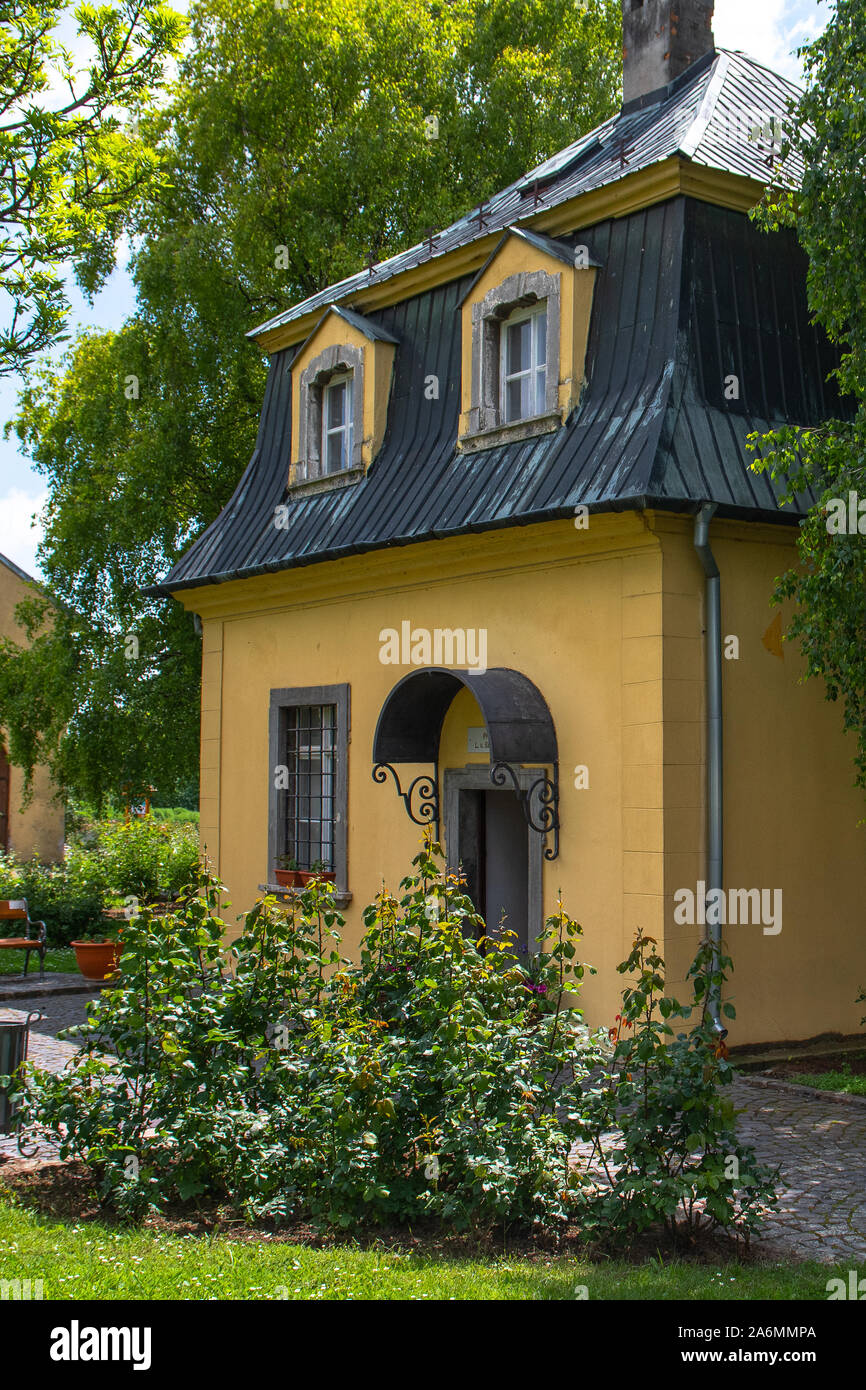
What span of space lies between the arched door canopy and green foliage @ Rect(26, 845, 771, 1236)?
2.92 meters

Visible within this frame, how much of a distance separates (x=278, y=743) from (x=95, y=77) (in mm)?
6954

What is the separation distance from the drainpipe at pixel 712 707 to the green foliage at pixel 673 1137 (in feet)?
11.0

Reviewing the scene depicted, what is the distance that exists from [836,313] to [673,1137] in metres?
5.42

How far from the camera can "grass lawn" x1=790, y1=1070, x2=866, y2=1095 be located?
28.7 feet

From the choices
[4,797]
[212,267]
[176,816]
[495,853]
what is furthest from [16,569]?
[495,853]

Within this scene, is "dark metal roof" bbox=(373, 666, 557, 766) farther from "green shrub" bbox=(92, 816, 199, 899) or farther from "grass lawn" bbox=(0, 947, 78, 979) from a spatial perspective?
"green shrub" bbox=(92, 816, 199, 899)

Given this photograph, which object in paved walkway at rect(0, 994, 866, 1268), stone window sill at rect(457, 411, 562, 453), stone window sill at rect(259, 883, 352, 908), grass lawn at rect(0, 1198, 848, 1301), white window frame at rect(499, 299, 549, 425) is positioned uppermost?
white window frame at rect(499, 299, 549, 425)

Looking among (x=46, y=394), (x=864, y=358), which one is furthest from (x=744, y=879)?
(x=46, y=394)

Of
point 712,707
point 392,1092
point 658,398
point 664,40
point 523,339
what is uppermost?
point 664,40

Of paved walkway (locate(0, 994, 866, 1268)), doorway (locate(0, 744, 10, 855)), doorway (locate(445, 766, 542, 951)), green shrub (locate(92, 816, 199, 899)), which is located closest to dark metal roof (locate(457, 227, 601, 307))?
doorway (locate(445, 766, 542, 951))

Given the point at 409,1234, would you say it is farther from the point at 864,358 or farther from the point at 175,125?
the point at 175,125

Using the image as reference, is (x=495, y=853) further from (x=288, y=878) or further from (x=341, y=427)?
(x=341, y=427)

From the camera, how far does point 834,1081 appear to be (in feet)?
29.3

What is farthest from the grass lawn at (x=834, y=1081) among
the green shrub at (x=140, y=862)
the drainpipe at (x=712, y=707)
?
the green shrub at (x=140, y=862)
